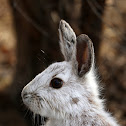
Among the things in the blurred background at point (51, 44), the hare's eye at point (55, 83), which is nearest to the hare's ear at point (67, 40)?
the hare's eye at point (55, 83)

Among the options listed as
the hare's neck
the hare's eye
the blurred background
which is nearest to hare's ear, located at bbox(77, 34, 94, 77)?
the hare's eye

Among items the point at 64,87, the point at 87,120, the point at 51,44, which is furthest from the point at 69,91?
the point at 51,44

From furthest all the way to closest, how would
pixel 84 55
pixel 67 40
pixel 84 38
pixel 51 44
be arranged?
pixel 51 44, pixel 67 40, pixel 84 55, pixel 84 38

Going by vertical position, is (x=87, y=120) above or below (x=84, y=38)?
below

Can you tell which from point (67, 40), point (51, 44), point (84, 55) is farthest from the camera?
point (51, 44)

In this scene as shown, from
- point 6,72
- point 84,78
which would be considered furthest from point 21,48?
point 84,78

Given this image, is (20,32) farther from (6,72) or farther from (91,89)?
(91,89)

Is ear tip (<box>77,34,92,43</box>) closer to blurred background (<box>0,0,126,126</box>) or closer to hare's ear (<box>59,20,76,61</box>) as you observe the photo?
hare's ear (<box>59,20,76,61</box>)

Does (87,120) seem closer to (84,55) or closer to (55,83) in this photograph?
(55,83)
